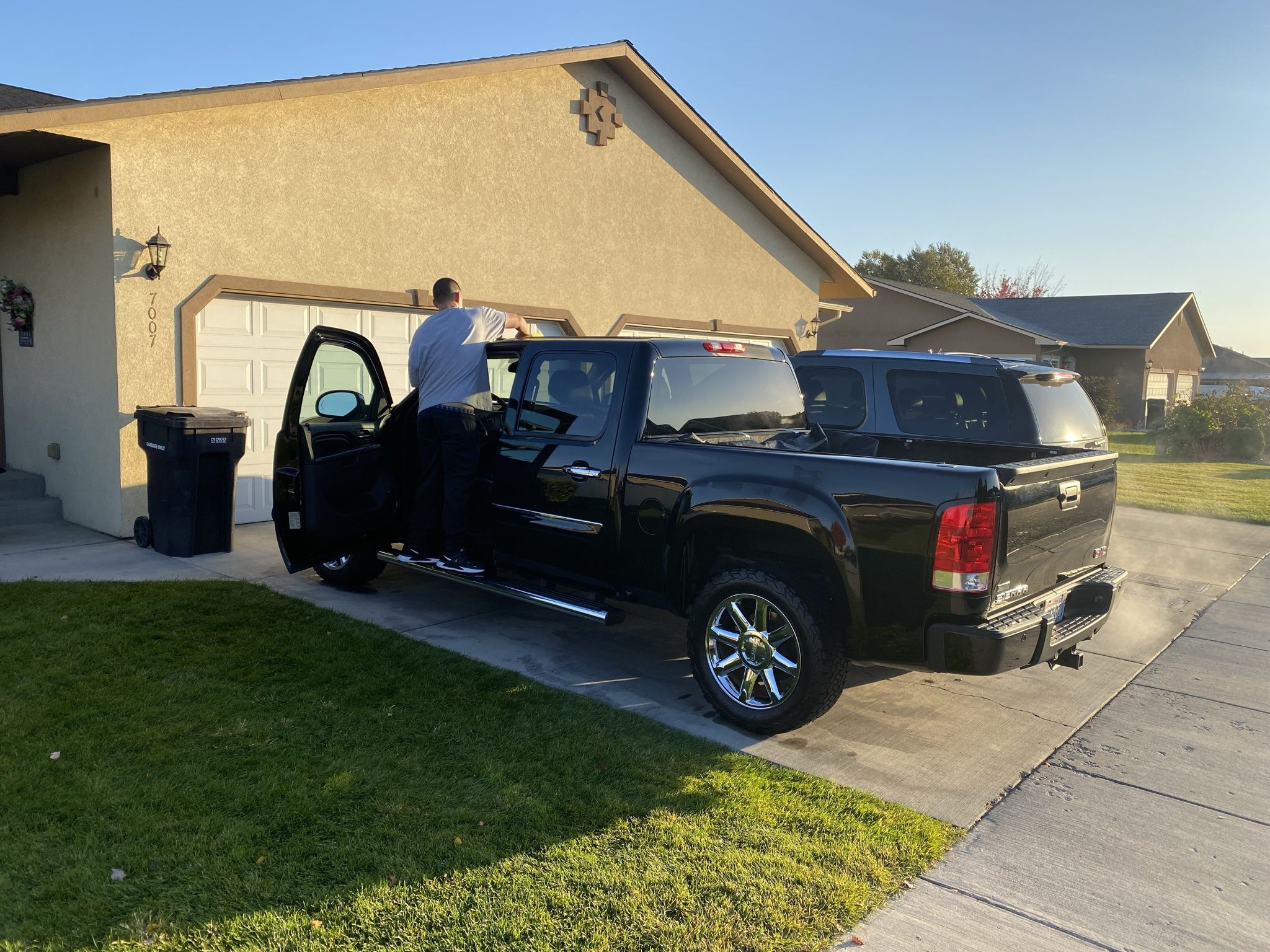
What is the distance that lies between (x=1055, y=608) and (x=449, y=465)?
3650mm

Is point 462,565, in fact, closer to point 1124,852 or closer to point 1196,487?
point 1124,852

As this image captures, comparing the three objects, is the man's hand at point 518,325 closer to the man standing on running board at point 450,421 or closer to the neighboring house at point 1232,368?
the man standing on running board at point 450,421

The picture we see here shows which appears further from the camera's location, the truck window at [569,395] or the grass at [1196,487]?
the grass at [1196,487]

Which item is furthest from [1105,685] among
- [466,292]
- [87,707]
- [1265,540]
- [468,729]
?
[466,292]

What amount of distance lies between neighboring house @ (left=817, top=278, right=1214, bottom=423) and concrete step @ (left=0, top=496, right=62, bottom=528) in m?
25.3

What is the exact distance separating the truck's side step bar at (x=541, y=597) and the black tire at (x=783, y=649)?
0.59 metres

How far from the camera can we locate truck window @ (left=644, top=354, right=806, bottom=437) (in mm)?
5402

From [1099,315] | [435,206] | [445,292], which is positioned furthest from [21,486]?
[1099,315]

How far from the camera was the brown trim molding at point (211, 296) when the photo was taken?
858 centimetres

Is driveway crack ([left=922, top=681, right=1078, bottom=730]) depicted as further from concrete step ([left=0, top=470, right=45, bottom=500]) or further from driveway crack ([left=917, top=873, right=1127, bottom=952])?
concrete step ([left=0, top=470, right=45, bottom=500])

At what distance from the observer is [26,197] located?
9508 millimetres

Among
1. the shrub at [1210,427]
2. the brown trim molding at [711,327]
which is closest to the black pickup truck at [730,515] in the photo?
the brown trim molding at [711,327]

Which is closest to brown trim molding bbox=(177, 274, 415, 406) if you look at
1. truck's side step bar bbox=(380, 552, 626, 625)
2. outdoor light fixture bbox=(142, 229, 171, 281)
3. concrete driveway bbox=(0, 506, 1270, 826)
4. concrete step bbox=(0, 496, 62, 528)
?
outdoor light fixture bbox=(142, 229, 171, 281)

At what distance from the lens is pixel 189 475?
7715 mm
